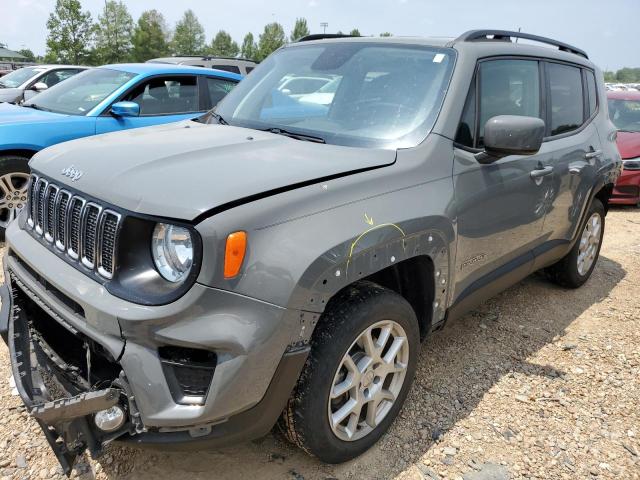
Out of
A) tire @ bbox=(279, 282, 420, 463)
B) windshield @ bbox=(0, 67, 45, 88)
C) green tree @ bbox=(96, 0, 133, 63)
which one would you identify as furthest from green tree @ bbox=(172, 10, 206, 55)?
tire @ bbox=(279, 282, 420, 463)

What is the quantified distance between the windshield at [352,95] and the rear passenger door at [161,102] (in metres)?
2.37

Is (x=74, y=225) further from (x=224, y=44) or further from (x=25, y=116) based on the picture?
(x=224, y=44)

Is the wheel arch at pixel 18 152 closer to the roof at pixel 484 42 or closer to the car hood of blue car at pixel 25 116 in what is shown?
the car hood of blue car at pixel 25 116

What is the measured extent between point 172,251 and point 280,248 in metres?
0.39

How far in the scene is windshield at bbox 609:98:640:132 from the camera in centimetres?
877

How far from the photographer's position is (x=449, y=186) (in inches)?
102

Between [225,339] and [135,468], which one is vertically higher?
[225,339]

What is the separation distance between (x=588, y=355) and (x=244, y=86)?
9.47 feet

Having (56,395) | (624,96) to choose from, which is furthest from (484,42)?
(624,96)

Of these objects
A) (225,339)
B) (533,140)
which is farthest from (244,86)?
(225,339)

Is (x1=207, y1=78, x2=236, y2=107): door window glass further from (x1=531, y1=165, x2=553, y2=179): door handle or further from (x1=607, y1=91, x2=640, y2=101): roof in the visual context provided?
(x1=607, y1=91, x2=640, y2=101): roof

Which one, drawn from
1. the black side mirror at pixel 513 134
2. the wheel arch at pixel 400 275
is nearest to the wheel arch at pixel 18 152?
the wheel arch at pixel 400 275

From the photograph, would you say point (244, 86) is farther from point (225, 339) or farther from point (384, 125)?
point (225, 339)

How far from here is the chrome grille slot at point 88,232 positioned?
79.6 inches
